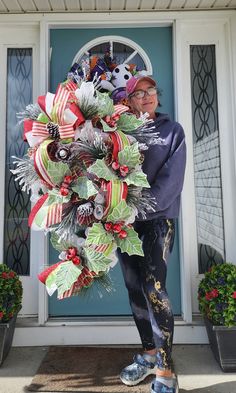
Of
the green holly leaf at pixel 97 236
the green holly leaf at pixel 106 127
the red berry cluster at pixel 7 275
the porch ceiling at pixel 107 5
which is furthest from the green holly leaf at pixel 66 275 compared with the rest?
the porch ceiling at pixel 107 5

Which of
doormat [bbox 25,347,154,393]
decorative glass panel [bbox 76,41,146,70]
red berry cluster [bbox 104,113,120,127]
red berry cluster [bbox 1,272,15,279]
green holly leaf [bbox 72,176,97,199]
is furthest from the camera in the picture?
decorative glass panel [bbox 76,41,146,70]

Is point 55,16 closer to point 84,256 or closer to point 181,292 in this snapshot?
point 84,256

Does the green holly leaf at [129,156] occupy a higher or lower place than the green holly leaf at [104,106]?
lower

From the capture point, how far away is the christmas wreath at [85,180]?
1556 mm

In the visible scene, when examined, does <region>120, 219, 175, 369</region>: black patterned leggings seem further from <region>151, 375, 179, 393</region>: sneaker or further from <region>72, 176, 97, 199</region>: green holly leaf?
<region>72, 176, 97, 199</region>: green holly leaf

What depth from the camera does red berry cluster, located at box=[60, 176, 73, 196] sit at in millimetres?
1550

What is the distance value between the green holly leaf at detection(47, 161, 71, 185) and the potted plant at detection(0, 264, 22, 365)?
115 cm

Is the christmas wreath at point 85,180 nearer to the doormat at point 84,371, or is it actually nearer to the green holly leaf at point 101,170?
the green holly leaf at point 101,170

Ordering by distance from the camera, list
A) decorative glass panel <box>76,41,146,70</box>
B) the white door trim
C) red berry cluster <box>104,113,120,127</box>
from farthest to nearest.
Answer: decorative glass panel <box>76,41,146,70</box> → the white door trim → red berry cluster <box>104,113,120,127</box>

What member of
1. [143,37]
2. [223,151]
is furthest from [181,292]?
[143,37]

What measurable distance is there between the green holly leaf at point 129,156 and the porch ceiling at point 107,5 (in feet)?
5.34

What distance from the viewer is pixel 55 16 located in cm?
282

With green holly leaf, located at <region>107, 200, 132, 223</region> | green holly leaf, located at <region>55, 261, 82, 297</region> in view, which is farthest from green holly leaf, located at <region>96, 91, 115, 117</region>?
green holly leaf, located at <region>55, 261, 82, 297</region>

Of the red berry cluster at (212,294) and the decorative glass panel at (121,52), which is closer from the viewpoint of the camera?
the red berry cluster at (212,294)
